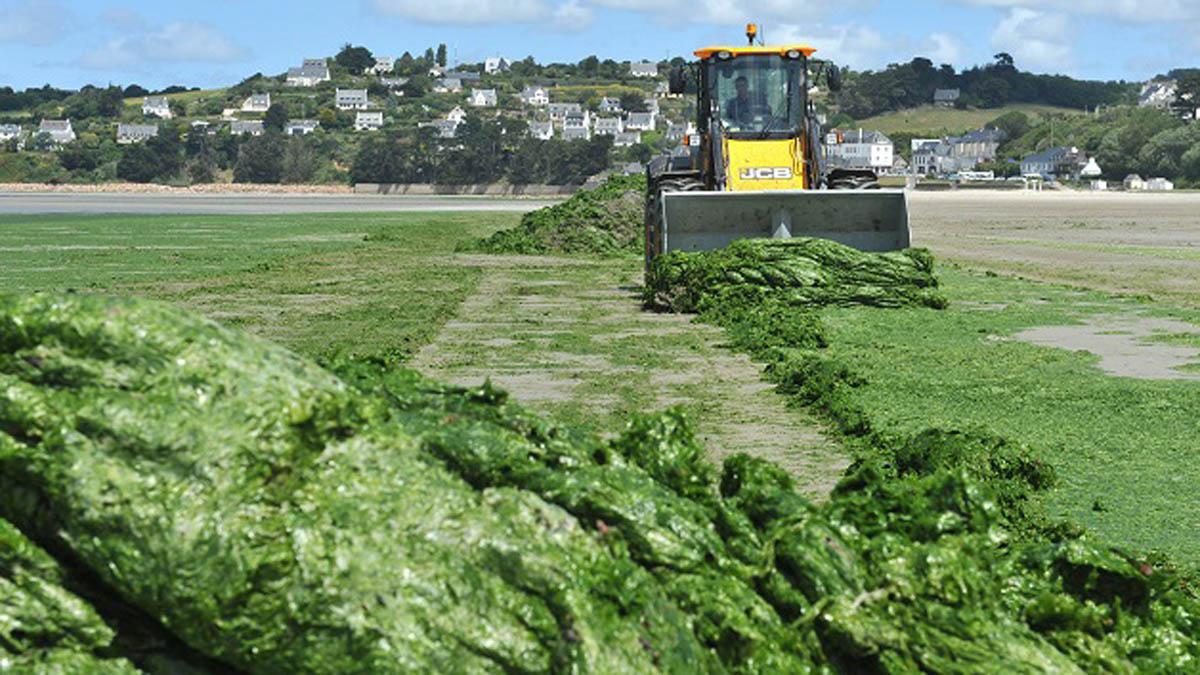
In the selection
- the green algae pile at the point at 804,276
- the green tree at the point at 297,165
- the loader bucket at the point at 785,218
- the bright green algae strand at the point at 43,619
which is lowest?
the green tree at the point at 297,165

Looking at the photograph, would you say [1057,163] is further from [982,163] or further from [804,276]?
[804,276]

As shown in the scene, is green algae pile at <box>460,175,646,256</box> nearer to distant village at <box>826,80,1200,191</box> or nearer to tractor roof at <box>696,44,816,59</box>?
tractor roof at <box>696,44,816,59</box>

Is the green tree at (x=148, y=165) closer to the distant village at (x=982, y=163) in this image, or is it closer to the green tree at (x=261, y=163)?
the green tree at (x=261, y=163)

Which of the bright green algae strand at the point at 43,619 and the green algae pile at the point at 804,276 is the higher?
the bright green algae strand at the point at 43,619

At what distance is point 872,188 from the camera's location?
71.7 feet

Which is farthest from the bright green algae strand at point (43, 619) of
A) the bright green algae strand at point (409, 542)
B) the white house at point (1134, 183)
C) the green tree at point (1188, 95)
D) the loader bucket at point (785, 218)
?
the green tree at point (1188, 95)

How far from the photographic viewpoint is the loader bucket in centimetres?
2081

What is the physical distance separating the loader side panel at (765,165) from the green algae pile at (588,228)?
11132 mm

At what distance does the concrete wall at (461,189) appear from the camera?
479 ft

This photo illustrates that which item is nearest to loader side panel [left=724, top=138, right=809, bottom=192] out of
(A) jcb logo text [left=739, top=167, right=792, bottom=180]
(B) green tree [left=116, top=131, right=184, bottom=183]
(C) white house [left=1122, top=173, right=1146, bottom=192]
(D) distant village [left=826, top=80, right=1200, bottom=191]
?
(A) jcb logo text [left=739, top=167, right=792, bottom=180]

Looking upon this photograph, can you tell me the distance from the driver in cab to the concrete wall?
11974cm

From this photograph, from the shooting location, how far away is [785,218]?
68.7 ft

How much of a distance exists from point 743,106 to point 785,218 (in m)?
2.98

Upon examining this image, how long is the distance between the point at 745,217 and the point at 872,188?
190cm
